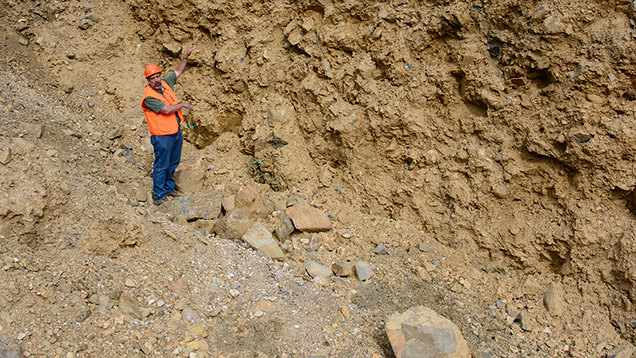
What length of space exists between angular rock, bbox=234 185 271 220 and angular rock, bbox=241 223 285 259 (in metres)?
0.28

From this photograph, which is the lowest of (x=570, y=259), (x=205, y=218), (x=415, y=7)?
(x=205, y=218)

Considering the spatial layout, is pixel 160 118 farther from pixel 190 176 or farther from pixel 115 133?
pixel 115 133

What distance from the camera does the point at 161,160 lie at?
4.81 meters

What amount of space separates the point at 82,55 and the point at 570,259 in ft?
19.9

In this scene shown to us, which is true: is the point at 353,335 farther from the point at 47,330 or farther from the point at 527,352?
the point at 47,330

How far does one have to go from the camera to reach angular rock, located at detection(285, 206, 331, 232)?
4691 millimetres

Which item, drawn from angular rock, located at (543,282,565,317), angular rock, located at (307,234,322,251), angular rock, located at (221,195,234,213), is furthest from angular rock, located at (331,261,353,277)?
angular rock, located at (543,282,565,317)

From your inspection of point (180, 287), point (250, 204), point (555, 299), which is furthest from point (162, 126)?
point (555, 299)

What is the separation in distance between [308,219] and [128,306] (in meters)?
1.94

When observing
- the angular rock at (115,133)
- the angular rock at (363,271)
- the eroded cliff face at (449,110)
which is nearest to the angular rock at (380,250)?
the angular rock at (363,271)

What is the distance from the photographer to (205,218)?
485 cm

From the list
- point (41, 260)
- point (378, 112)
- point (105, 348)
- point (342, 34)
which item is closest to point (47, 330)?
point (105, 348)

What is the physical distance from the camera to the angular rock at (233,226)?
448 centimetres

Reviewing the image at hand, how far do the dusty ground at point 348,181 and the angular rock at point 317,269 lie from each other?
0.36 ft
